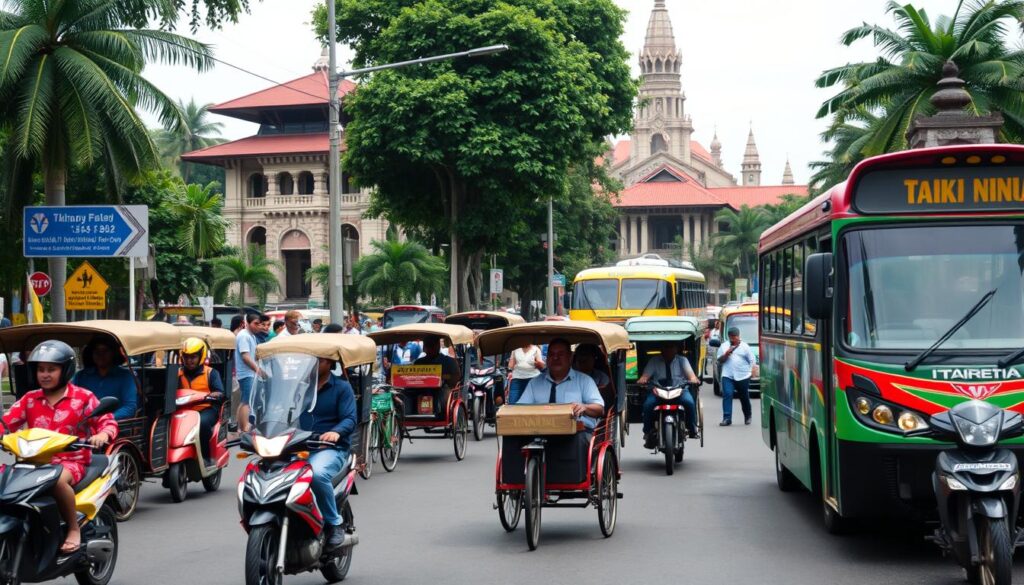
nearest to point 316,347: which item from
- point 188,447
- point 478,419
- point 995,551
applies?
point 995,551

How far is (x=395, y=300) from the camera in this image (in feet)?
185

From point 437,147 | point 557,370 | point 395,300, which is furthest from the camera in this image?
point 395,300

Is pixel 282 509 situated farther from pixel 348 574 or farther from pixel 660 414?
pixel 660 414

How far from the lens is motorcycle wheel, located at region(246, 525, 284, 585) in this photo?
7122 mm

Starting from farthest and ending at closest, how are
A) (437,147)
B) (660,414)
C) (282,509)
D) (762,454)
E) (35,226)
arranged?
1. (437,147)
2. (35,226)
3. (762,454)
4. (660,414)
5. (282,509)

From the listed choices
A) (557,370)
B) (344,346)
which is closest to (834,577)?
(557,370)

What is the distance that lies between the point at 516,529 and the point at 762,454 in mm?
7258

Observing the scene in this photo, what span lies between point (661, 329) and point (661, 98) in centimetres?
13806

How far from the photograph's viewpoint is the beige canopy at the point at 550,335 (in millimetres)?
11055

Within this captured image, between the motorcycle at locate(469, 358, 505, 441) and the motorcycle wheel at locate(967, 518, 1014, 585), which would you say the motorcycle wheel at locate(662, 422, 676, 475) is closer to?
the motorcycle at locate(469, 358, 505, 441)

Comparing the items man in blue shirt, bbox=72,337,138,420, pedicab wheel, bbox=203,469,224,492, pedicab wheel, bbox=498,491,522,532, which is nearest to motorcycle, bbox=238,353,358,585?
pedicab wheel, bbox=498,491,522,532

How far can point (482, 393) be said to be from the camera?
64.6 ft

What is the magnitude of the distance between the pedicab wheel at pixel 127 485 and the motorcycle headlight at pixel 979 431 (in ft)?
23.3

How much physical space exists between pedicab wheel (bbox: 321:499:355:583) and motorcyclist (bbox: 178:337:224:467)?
191 inches
